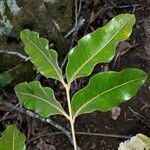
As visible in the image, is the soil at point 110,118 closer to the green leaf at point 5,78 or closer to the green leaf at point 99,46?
the green leaf at point 5,78

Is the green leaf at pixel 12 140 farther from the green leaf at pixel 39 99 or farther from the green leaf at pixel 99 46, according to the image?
the green leaf at pixel 99 46

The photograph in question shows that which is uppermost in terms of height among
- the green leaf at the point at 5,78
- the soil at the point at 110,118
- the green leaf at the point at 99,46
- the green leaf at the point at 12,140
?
the green leaf at the point at 99,46

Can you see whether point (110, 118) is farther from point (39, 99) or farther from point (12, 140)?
point (12, 140)

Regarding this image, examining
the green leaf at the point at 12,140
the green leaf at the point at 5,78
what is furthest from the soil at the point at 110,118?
the green leaf at the point at 12,140

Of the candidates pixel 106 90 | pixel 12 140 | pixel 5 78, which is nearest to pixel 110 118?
pixel 5 78

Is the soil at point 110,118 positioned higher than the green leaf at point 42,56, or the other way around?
the green leaf at point 42,56

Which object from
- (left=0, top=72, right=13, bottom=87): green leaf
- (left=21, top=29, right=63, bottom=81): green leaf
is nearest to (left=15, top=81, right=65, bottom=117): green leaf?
(left=21, top=29, right=63, bottom=81): green leaf

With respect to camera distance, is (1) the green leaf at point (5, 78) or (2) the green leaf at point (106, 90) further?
(1) the green leaf at point (5, 78)
